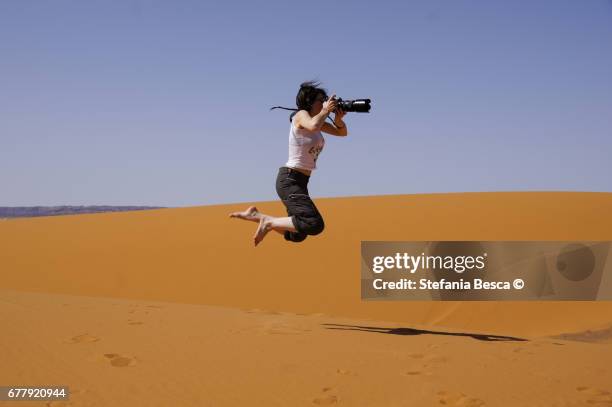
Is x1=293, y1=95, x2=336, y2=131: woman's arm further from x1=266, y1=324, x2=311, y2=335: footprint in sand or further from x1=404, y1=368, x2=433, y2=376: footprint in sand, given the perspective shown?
x1=404, y1=368, x2=433, y2=376: footprint in sand

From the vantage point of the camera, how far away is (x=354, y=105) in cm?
445

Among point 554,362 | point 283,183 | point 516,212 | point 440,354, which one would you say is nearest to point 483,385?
point 440,354

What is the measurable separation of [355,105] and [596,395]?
2424 mm

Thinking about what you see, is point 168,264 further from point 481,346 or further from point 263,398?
point 263,398

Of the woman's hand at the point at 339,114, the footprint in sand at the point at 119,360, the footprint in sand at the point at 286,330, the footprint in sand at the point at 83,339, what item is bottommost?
the footprint in sand at the point at 119,360

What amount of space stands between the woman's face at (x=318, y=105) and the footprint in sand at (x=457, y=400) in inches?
88.0

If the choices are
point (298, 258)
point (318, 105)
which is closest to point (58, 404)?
point (318, 105)

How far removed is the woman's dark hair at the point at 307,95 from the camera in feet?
15.1

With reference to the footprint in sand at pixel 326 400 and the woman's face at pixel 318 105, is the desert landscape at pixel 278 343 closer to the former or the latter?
the footprint in sand at pixel 326 400

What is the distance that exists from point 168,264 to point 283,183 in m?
8.47

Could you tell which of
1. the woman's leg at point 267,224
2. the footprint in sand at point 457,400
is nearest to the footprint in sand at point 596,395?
the footprint in sand at point 457,400

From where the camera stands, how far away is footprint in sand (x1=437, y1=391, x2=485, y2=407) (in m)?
3.17

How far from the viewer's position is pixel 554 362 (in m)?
4.23

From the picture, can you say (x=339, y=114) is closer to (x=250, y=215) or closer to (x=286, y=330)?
(x=250, y=215)
